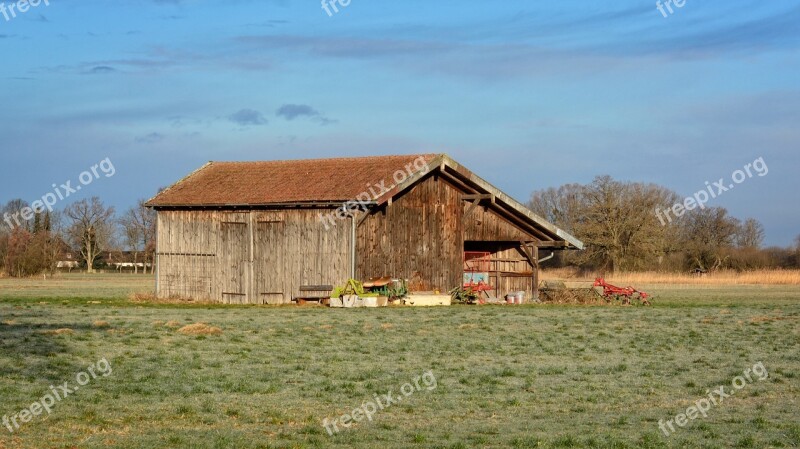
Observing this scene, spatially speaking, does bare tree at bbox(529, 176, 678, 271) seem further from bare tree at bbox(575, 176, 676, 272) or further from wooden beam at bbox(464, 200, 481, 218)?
wooden beam at bbox(464, 200, 481, 218)

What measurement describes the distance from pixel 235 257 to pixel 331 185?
4722 mm

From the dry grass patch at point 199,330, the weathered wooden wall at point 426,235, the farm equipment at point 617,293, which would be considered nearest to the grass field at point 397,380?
the dry grass patch at point 199,330

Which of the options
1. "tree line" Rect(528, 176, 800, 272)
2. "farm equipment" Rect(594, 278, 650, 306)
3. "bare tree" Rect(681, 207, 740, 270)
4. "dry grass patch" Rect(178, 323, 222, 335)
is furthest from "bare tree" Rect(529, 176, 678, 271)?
"dry grass patch" Rect(178, 323, 222, 335)

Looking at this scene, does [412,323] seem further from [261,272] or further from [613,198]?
[613,198]

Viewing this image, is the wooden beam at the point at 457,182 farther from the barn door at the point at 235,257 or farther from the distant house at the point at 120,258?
the distant house at the point at 120,258

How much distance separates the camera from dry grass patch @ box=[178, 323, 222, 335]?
982 inches

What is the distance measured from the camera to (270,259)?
39.5m

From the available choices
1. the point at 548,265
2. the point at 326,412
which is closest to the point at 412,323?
the point at 326,412

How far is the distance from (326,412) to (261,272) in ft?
83.8

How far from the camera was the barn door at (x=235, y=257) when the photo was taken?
40.2 m

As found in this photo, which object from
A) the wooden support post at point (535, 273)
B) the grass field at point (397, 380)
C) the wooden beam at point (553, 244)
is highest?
the wooden beam at point (553, 244)

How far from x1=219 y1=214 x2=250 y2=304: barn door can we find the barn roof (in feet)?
2.40

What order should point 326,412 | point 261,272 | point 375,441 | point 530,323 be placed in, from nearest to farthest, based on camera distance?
point 375,441 → point 326,412 → point 530,323 → point 261,272

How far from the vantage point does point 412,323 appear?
29.3 metres
